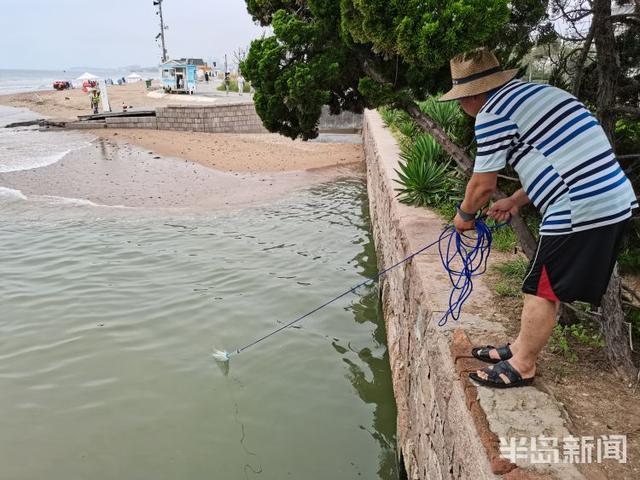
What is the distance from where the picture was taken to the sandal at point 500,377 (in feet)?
8.87

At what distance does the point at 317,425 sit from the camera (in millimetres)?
4297

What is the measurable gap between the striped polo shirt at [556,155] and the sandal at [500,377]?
768mm

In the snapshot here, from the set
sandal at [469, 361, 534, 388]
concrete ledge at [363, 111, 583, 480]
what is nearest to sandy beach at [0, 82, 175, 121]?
concrete ledge at [363, 111, 583, 480]

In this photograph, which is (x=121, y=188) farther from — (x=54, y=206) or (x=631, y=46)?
(x=631, y=46)

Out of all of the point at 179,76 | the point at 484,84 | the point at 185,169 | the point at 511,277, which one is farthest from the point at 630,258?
A: the point at 179,76

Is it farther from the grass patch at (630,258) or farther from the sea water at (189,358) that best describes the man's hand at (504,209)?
the sea water at (189,358)

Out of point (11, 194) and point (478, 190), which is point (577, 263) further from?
point (11, 194)

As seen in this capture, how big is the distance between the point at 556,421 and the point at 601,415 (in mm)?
295

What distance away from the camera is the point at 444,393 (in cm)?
284

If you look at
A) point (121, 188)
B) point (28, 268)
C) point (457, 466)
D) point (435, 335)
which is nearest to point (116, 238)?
point (28, 268)

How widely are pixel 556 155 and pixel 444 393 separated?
140 cm

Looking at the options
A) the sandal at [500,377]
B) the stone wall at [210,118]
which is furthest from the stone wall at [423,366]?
the stone wall at [210,118]

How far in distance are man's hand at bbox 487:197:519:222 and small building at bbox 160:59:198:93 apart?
34.0 meters

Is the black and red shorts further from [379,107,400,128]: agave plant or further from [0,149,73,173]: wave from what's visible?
[0,149,73,173]: wave
